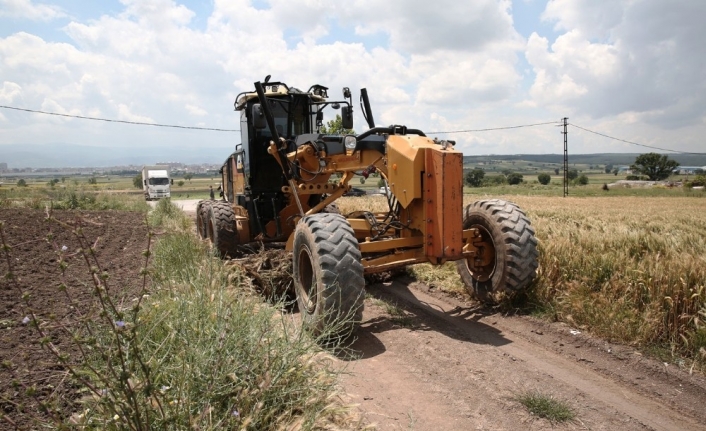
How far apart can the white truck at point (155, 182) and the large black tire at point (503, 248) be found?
38192 mm

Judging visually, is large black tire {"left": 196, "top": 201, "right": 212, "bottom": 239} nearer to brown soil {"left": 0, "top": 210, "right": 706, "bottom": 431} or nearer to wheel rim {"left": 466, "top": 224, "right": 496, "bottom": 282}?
brown soil {"left": 0, "top": 210, "right": 706, "bottom": 431}

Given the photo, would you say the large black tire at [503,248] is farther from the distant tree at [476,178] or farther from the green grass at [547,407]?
the distant tree at [476,178]

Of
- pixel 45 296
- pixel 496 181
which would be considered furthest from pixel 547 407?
pixel 496 181

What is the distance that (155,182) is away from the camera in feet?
132

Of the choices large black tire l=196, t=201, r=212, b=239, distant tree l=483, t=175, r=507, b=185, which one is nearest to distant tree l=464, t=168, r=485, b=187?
distant tree l=483, t=175, r=507, b=185

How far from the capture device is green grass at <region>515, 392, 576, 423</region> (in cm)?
351

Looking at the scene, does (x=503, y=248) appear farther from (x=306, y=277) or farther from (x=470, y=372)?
(x=306, y=277)

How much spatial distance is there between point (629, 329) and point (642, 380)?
2.48 ft

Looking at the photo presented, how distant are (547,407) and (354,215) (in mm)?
3925

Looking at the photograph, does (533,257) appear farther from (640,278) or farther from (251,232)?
(251,232)

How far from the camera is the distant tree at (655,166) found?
74.4 m

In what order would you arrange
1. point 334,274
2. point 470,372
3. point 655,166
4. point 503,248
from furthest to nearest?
point 655,166
point 503,248
point 334,274
point 470,372

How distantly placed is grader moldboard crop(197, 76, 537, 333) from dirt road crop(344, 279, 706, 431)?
0.54m

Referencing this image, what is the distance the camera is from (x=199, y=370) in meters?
2.63
